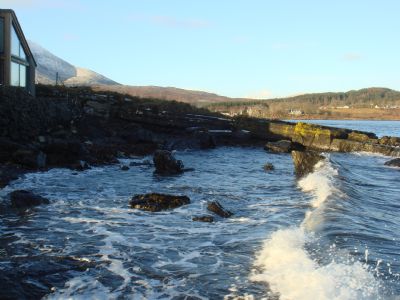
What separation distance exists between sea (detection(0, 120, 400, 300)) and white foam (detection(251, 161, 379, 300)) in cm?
3

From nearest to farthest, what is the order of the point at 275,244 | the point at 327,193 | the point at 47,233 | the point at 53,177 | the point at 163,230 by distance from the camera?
the point at 275,244
the point at 47,233
the point at 163,230
the point at 327,193
the point at 53,177

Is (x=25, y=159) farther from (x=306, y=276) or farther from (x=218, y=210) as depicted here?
(x=306, y=276)

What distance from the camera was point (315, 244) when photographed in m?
11.1

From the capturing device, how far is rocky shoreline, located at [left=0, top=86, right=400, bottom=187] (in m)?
24.7

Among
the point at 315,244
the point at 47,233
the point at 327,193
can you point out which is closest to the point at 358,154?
the point at 327,193

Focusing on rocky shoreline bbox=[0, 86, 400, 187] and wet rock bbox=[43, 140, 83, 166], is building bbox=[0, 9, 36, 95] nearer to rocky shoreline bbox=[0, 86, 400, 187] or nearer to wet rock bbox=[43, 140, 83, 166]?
rocky shoreline bbox=[0, 86, 400, 187]

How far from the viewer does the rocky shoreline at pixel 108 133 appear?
24.7 meters

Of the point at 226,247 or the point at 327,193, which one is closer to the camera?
the point at 226,247

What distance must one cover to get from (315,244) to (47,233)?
709 centimetres

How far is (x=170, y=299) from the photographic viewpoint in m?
7.80

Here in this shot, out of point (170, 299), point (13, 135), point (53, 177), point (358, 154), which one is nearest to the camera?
point (170, 299)

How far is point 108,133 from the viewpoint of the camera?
38.5 meters

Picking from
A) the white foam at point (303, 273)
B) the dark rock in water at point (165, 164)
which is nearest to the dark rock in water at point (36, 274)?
the white foam at point (303, 273)

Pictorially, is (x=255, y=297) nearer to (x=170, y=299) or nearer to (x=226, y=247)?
(x=170, y=299)
